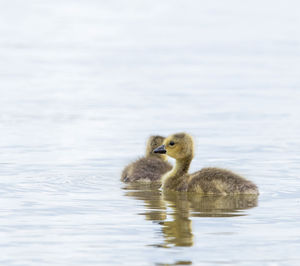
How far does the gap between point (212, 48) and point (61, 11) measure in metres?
15.7

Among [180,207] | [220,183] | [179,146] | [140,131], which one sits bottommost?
[180,207]

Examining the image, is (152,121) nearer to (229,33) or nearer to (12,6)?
(229,33)

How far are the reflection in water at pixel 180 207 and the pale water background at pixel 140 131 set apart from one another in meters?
0.02

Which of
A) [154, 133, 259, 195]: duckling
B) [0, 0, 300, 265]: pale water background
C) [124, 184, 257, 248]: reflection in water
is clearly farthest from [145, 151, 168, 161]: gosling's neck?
[124, 184, 257, 248]: reflection in water

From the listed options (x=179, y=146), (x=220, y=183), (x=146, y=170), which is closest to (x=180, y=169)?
(x=179, y=146)

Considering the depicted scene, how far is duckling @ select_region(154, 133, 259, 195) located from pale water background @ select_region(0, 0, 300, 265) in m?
0.30

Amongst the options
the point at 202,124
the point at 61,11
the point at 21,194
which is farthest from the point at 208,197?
the point at 61,11

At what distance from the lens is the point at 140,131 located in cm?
1691

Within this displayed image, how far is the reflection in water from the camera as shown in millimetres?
9617

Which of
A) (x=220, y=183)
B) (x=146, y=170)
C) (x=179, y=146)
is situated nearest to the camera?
(x=220, y=183)

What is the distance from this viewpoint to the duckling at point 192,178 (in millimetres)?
12066

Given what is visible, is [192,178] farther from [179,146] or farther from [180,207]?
[180,207]

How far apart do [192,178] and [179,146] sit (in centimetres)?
61

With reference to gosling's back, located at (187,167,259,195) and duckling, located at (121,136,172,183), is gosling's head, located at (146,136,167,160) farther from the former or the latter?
gosling's back, located at (187,167,259,195)
